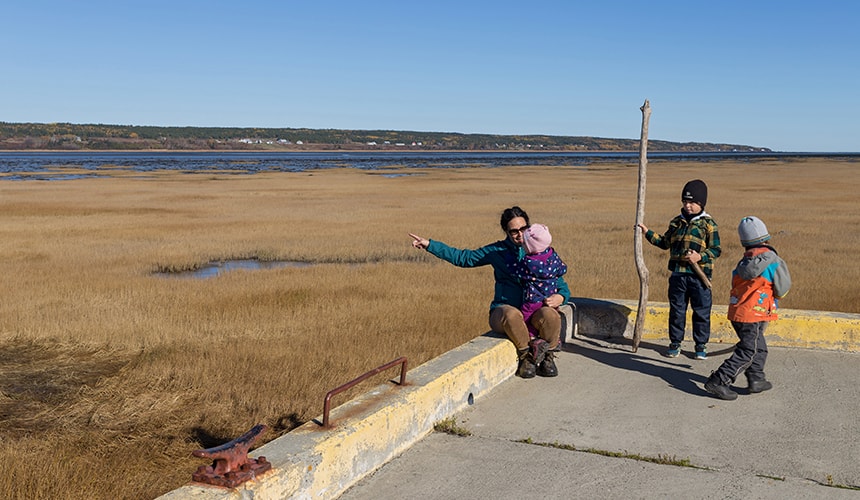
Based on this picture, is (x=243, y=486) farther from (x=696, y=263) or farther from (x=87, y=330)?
(x=87, y=330)

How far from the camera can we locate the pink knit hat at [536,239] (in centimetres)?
626

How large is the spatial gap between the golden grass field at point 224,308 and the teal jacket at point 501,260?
1.34m

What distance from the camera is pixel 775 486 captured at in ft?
14.5

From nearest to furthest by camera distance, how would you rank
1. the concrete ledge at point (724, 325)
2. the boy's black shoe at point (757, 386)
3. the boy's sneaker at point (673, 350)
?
the boy's black shoe at point (757, 386) → the boy's sneaker at point (673, 350) → the concrete ledge at point (724, 325)

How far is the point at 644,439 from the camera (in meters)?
5.15

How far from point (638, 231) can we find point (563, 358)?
4.14 ft

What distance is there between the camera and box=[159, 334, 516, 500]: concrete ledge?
391 cm

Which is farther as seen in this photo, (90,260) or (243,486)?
(90,260)

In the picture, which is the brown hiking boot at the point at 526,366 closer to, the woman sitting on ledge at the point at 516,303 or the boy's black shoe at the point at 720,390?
the woman sitting on ledge at the point at 516,303

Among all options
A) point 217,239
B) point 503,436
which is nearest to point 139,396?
point 503,436

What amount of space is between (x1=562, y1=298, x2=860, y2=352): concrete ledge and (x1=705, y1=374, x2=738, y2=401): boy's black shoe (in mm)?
1688

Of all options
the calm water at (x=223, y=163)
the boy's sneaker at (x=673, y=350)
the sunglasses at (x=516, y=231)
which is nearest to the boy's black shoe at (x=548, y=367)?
the sunglasses at (x=516, y=231)

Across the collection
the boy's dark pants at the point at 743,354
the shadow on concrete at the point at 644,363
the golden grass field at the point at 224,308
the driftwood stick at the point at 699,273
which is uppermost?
the driftwood stick at the point at 699,273

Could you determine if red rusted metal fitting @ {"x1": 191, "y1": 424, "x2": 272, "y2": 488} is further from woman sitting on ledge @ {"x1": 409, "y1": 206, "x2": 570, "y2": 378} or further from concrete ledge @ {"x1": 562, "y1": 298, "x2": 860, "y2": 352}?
concrete ledge @ {"x1": 562, "y1": 298, "x2": 860, "y2": 352}
